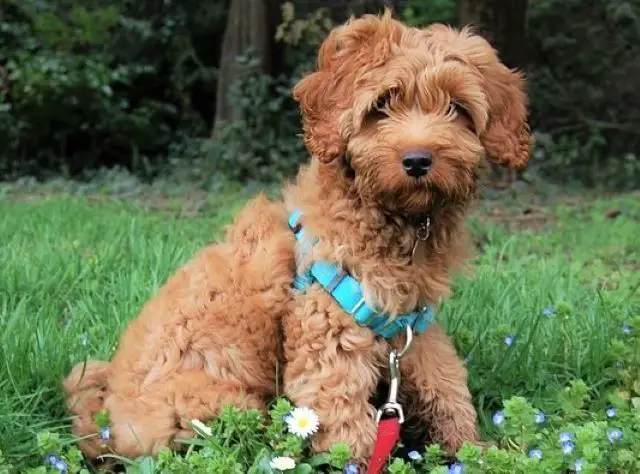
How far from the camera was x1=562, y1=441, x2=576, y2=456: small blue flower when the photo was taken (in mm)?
3080

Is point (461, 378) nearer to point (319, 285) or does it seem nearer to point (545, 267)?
point (319, 285)

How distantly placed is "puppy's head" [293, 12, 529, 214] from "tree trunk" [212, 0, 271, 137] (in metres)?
10.2

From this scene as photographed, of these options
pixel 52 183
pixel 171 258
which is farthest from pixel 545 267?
pixel 52 183

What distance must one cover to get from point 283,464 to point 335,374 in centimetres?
37

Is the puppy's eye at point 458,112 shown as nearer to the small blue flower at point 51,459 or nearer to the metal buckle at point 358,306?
the metal buckle at point 358,306

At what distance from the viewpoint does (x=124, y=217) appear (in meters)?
7.96

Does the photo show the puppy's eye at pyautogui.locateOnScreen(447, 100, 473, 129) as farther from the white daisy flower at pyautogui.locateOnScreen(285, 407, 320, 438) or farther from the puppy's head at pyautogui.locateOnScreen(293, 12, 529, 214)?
the white daisy flower at pyautogui.locateOnScreen(285, 407, 320, 438)

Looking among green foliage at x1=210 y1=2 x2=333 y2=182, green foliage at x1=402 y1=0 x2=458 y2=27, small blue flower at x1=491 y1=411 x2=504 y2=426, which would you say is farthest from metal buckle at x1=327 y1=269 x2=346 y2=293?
green foliage at x1=402 y1=0 x2=458 y2=27

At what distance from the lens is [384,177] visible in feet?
9.94

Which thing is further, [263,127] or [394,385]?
[263,127]

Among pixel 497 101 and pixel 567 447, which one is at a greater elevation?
pixel 497 101

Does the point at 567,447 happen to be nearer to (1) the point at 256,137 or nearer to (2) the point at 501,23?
(2) the point at 501,23

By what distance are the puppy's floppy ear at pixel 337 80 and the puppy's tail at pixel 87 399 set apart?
1.32 meters

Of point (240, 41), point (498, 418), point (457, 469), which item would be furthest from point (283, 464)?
point (240, 41)
